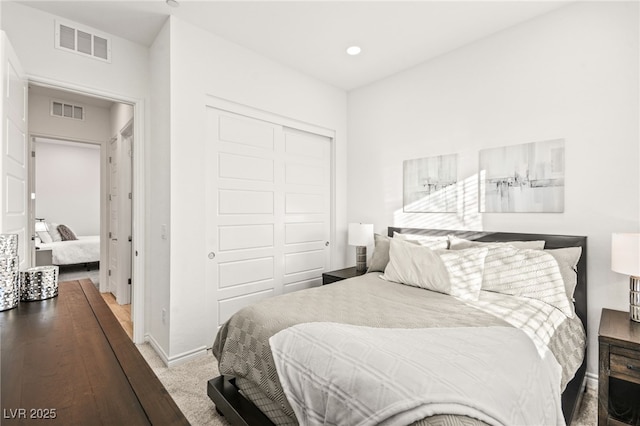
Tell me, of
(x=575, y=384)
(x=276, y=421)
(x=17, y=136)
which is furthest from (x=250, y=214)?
(x=575, y=384)

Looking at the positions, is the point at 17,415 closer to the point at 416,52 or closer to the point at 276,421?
the point at 276,421

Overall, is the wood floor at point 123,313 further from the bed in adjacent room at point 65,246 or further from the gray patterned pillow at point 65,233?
the gray patterned pillow at point 65,233

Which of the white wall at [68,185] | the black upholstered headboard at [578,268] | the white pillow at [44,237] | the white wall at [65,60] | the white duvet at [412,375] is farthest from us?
the white wall at [68,185]

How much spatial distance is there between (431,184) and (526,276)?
1.34m

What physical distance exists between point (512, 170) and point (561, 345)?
1487 mm

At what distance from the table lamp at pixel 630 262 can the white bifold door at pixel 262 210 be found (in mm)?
2736

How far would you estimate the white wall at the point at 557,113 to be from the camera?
2191 mm

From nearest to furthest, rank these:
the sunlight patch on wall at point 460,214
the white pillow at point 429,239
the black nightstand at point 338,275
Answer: the white pillow at point 429,239, the sunlight patch on wall at point 460,214, the black nightstand at point 338,275

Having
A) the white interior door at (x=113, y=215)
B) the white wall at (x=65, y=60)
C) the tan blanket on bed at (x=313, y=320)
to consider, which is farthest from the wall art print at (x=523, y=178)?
the white interior door at (x=113, y=215)

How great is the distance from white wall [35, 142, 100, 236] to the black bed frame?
7.06m

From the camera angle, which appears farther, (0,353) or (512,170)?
(512,170)

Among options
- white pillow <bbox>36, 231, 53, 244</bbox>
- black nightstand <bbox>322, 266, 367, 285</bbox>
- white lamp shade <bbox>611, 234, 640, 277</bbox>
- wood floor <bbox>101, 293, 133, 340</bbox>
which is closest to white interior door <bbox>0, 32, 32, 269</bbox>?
wood floor <bbox>101, 293, 133, 340</bbox>

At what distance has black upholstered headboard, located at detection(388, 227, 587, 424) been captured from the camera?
182 cm

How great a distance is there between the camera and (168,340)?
2.58 m
